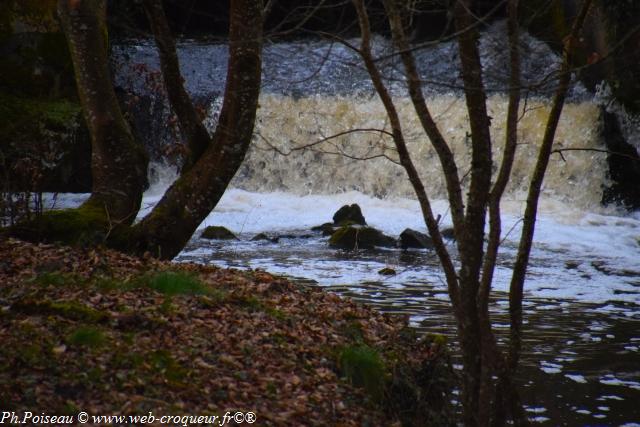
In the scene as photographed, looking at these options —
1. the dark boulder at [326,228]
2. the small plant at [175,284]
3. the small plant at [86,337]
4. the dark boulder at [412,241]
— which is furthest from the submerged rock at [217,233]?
the small plant at [86,337]

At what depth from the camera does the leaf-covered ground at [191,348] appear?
4.32 metres

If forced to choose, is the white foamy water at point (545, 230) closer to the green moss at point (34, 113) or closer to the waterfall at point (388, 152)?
the waterfall at point (388, 152)

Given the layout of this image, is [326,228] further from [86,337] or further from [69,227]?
[86,337]


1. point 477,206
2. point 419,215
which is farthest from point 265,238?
point 477,206

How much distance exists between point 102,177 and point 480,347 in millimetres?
4138

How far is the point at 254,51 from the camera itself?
7160mm

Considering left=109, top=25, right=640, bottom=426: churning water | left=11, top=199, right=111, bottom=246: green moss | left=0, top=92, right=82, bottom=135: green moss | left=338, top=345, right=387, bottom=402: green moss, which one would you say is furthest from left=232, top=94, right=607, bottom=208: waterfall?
left=338, top=345, right=387, bottom=402: green moss

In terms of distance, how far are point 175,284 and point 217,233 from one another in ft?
30.8

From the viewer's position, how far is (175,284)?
19.5ft

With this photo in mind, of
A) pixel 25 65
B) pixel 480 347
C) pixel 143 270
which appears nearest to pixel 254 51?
pixel 143 270

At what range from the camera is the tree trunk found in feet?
23.4

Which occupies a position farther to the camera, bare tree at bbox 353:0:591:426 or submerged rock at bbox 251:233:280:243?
submerged rock at bbox 251:233:280:243

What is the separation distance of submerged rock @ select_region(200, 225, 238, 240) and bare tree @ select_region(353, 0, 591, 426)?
1055 centimetres

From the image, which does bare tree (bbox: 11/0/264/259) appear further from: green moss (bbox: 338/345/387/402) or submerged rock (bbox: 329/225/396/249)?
submerged rock (bbox: 329/225/396/249)
